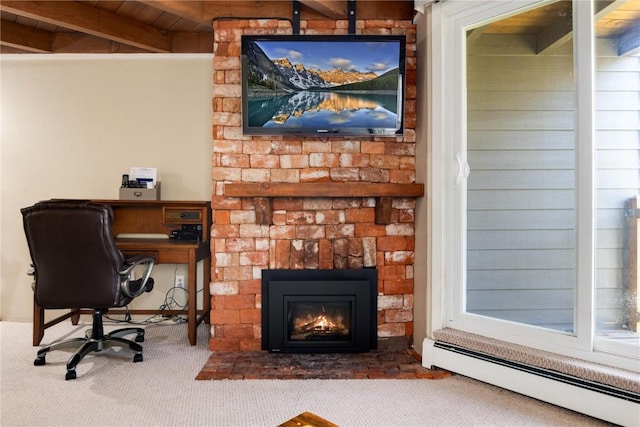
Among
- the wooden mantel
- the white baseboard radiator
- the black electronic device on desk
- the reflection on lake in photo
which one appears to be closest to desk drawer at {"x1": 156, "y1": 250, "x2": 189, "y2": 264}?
the black electronic device on desk

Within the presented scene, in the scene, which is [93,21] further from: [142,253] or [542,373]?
[542,373]

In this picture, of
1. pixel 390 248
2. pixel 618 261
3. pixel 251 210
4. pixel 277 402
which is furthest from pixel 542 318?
pixel 251 210

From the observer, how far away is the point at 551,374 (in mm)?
1934

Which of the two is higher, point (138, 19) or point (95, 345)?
point (138, 19)

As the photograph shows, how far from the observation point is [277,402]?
195cm

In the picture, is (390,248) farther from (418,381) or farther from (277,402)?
(277,402)

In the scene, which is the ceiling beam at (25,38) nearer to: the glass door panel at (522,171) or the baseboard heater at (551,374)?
the glass door panel at (522,171)

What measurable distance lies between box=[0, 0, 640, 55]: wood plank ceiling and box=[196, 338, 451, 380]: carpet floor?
6.39 ft

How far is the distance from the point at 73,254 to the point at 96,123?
1489 millimetres

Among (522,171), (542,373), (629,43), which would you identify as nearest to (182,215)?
(522,171)

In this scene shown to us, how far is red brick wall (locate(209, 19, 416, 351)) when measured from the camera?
2664mm

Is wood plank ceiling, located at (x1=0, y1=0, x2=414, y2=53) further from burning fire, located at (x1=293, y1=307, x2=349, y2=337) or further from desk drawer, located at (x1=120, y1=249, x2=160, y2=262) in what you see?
burning fire, located at (x1=293, y1=307, x2=349, y2=337)

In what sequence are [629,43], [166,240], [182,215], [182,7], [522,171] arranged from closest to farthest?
[629,43] → [522,171] → [182,7] → [166,240] → [182,215]

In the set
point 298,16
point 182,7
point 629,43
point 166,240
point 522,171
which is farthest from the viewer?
point 166,240
